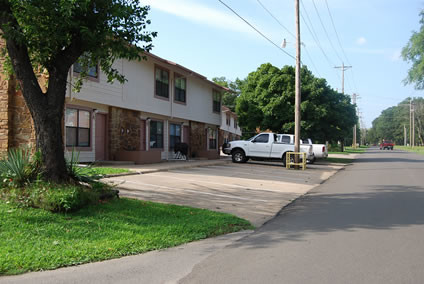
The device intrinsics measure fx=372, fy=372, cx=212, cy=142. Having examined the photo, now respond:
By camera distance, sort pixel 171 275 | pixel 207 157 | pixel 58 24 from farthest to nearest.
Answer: pixel 207 157
pixel 58 24
pixel 171 275

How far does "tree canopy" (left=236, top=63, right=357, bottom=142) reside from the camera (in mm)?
27062

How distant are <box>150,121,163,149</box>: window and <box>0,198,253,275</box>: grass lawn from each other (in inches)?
514

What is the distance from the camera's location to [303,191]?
12234 millimetres

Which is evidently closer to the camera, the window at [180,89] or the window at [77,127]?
the window at [77,127]

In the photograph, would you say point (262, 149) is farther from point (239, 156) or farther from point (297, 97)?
point (297, 97)

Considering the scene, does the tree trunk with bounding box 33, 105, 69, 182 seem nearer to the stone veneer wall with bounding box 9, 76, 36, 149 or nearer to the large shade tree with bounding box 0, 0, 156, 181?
the large shade tree with bounding box 0, 0, 156, 181

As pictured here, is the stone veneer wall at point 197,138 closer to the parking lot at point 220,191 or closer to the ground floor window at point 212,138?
the ground floor window at point 212,138

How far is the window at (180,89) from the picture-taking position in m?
22.4

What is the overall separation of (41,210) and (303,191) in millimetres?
8272

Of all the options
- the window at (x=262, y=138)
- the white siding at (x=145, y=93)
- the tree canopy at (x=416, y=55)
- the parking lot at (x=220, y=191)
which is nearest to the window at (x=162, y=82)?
the white siding at (x=145, y=93)

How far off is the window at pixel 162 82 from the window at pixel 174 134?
2400mm

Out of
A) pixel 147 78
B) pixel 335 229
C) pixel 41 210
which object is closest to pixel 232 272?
pixel 335 229

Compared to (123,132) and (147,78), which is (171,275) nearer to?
(123,132)

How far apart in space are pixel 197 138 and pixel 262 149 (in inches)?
209
